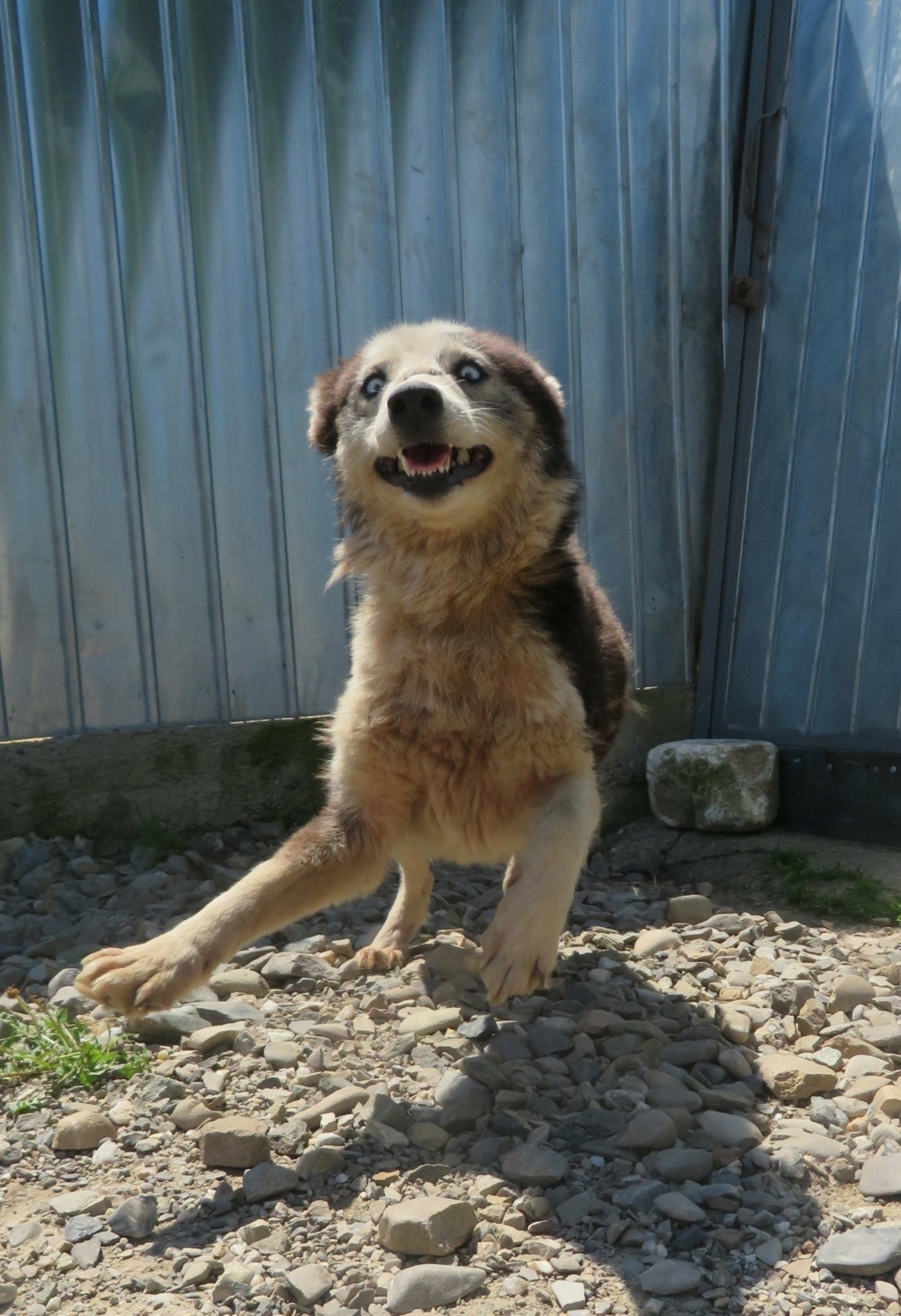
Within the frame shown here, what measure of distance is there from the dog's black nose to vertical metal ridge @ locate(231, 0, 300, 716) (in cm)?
192

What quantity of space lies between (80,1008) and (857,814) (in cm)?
304

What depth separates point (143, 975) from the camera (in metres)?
2.80

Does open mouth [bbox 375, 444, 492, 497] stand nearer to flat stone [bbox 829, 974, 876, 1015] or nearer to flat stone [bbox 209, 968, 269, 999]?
flat stone [bbox 209, 968, 269, 999]

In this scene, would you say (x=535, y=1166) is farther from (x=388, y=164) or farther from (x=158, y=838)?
(x=388, y=164)

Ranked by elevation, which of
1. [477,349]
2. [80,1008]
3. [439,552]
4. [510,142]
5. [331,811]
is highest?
[510,142]

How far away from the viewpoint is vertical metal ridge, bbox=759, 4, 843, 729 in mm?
5156

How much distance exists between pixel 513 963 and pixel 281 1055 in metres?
0.75

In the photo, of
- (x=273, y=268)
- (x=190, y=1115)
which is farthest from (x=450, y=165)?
(x=190, y=1115)

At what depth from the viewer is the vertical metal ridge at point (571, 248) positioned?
5.29 m

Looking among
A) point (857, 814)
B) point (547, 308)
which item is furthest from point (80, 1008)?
point (547, 308)

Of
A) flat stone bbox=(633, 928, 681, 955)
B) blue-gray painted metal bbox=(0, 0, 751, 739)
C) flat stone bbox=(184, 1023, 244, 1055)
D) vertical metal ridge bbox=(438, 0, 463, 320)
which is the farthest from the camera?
vertical metal ridge bbox=(438, 0, 463, 320)

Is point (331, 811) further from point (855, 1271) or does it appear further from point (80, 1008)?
point (855, 1271)

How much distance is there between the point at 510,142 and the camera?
5.27 m

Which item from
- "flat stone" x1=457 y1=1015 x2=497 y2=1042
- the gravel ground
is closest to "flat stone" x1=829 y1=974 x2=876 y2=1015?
the gravel ground
